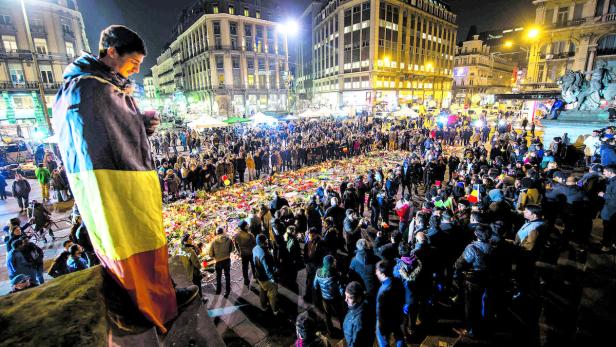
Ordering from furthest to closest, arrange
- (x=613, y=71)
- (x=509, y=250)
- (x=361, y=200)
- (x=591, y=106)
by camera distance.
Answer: (x=591, y=106)
(x=613, y=71)
(x=361, y=200)
(x=509, y=250)

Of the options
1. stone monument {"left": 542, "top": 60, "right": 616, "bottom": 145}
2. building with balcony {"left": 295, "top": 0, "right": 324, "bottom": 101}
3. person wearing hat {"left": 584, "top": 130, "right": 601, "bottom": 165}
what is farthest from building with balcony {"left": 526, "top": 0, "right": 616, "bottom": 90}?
building with balcony {"left": 295, "top": 0, "right": 324, "bottom": 101}

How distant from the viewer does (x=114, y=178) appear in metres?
1.61

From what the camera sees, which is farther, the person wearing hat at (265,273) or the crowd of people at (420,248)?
the person wearing hat at (265,273)

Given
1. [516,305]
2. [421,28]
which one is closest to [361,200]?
[516,305]

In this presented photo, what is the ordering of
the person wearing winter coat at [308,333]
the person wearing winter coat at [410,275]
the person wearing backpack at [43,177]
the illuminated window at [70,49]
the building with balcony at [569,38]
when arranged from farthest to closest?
1. the illuminated window at [70,49]
2. the building with balcony at [569,38]
3. the person wearing backpack at [43,177]
4. the person wearing winter coat at [410,275]
5. the person wearing winter coat at [308,333]

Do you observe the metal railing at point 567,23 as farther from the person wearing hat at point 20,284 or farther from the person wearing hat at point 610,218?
the person wearing hat at point 20,284

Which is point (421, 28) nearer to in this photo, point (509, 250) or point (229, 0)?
point (229, 0)

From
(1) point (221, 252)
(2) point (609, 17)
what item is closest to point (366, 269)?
(1) point (221, 252)

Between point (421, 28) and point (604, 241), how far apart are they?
71282mm

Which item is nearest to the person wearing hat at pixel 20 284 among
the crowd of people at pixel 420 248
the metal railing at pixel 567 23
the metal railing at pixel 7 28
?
the crowd of people at pixel 420 248

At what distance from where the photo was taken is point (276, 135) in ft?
82.9

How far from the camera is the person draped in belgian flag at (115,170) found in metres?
1.58

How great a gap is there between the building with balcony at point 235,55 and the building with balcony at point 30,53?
24250 millimetres

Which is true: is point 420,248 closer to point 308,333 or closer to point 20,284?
point 308,333
